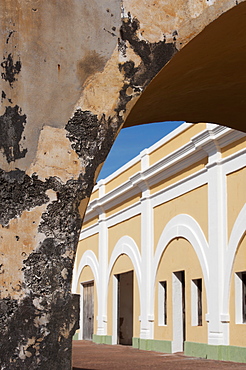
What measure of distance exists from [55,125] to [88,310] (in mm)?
19017

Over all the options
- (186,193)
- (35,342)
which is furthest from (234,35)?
(186,193)

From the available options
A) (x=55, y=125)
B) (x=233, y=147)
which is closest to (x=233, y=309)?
(x=233, y=147)

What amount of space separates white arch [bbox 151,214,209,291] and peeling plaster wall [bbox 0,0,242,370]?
1005 cm

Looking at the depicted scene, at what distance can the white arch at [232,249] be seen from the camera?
459 inches

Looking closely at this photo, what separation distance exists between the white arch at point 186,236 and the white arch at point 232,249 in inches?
30.8

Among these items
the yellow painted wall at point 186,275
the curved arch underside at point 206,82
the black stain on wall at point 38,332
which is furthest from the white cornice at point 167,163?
the black stain on wall at point 38,332

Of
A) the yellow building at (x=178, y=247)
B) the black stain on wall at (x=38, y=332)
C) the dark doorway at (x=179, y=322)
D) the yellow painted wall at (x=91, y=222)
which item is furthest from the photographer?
the yellow painted wall at (x=91, y=222)

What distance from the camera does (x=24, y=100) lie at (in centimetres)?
290

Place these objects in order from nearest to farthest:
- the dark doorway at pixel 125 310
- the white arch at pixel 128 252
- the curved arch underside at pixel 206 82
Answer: the curved arch underside at pixel 206 82, the white arch at pixel 128 252, the dark doorway at pixel 125 310

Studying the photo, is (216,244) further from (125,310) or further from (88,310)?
(88,310)

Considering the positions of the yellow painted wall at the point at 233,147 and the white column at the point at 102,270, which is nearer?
the yellow painted wall at the point at 233,147

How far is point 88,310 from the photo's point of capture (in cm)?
2139

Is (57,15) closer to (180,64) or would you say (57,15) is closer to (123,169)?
(180,64)

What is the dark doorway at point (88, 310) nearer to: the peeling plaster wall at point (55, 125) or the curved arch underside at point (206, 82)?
the curved arch underside at point (206, 82)
